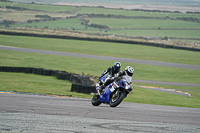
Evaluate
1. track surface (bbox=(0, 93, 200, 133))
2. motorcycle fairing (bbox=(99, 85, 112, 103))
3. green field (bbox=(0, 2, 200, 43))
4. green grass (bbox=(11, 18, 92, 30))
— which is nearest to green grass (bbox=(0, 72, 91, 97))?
motorcycle fairing (bbox=(99, 85, 112, 103))

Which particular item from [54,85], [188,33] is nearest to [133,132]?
[54,85]

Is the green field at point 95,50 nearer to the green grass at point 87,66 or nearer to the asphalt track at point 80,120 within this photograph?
the green grass at point 87,66

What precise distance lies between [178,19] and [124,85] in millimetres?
101775

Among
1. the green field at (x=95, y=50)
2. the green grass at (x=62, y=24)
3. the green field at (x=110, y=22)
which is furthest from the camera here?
the green field at (x=110, y=22)

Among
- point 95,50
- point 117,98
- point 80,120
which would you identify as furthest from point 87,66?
point 80,120

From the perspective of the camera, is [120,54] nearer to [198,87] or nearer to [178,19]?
[198,87]

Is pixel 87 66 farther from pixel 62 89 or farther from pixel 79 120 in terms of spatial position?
pixel 79 120

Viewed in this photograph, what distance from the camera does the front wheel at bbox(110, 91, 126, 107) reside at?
38.3 feet

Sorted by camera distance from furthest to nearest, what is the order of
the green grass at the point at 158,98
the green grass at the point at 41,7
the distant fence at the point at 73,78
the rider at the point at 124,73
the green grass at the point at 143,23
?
the green grass at the point at 41,7 → the green grass at the point at 143,23 → the green grass at the point at 158,98 → the distant fence at the point at 73,78 → the rider at the point at 124,73

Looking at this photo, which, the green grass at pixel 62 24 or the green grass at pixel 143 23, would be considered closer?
the green grass at pixel 62 24

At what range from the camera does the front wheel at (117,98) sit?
11.7 m

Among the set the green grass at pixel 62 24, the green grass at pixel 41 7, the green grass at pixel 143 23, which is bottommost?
the green grass at pixel 62 24

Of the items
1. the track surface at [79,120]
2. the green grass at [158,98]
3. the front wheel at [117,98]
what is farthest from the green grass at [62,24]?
the track surface at [79,120]

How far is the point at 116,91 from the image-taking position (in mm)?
12078
